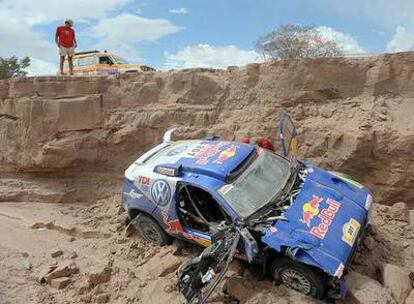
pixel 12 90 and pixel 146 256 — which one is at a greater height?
pixel 12 90

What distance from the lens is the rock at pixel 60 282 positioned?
235 inches

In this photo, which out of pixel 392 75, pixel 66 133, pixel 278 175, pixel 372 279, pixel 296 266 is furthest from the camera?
pixel 66 133

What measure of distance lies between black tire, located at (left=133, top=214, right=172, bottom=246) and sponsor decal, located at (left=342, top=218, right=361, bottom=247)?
8.46 ft

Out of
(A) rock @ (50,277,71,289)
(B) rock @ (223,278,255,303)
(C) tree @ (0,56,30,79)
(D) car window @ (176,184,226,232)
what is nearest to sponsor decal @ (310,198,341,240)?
(B) rock @ (223,278,255,303)

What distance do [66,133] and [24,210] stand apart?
1.88m

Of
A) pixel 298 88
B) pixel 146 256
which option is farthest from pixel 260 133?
pixel 146 256

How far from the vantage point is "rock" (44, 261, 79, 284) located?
20.1ft

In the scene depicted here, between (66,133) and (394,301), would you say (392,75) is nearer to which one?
(394,301)

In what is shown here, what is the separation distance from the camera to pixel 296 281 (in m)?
5.05

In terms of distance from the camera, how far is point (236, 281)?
5379 millimetres

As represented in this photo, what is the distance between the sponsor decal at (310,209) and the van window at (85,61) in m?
13.0

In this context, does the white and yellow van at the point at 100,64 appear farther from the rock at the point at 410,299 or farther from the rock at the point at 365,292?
the rock at the point at 410,299

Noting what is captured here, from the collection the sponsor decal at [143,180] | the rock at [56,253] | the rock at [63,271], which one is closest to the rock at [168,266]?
the sponsor decal at [143,180]

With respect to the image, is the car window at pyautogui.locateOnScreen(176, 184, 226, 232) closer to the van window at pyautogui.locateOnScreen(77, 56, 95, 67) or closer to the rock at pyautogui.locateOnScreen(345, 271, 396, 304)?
the rock at pyautogui.locateOnScreen(345, 271, 396, 304)
